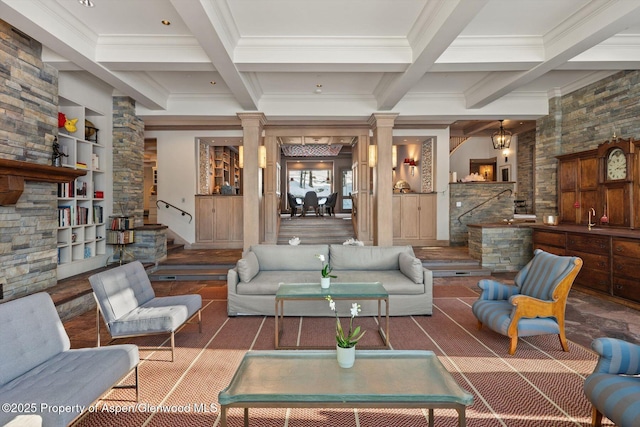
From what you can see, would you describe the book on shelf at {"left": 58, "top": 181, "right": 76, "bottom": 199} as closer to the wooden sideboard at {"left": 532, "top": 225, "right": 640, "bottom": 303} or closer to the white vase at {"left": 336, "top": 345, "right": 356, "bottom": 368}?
the white vase at {"left": 336, "top": 345, "right": 356, "bottom": 368}

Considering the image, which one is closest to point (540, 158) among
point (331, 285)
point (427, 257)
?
point (427, 257)

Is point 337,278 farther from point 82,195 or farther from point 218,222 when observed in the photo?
point 218,222

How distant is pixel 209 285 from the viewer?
5785 mm

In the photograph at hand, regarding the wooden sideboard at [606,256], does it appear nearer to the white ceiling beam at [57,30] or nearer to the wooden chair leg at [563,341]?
the wooden chair leg at [563,341]

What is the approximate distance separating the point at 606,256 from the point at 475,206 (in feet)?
13.4

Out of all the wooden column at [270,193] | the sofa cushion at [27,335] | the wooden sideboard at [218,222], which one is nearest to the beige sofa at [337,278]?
the sofa cushion at [27,335]

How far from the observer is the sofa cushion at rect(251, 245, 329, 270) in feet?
15.5

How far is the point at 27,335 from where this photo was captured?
2.10 meters

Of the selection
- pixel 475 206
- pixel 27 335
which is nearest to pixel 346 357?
pixel 27 335

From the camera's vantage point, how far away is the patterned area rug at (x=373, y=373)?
218 centimetres

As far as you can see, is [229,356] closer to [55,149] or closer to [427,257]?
[55,149]

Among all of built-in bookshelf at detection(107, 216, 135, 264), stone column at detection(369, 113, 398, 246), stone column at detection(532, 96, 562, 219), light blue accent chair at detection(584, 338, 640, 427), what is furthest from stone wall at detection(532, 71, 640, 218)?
built-in bookshelf at detection(107, 216, 135, 264)

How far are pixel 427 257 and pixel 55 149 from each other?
258 inches

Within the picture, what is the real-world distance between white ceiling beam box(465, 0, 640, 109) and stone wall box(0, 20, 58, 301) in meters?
6.68
